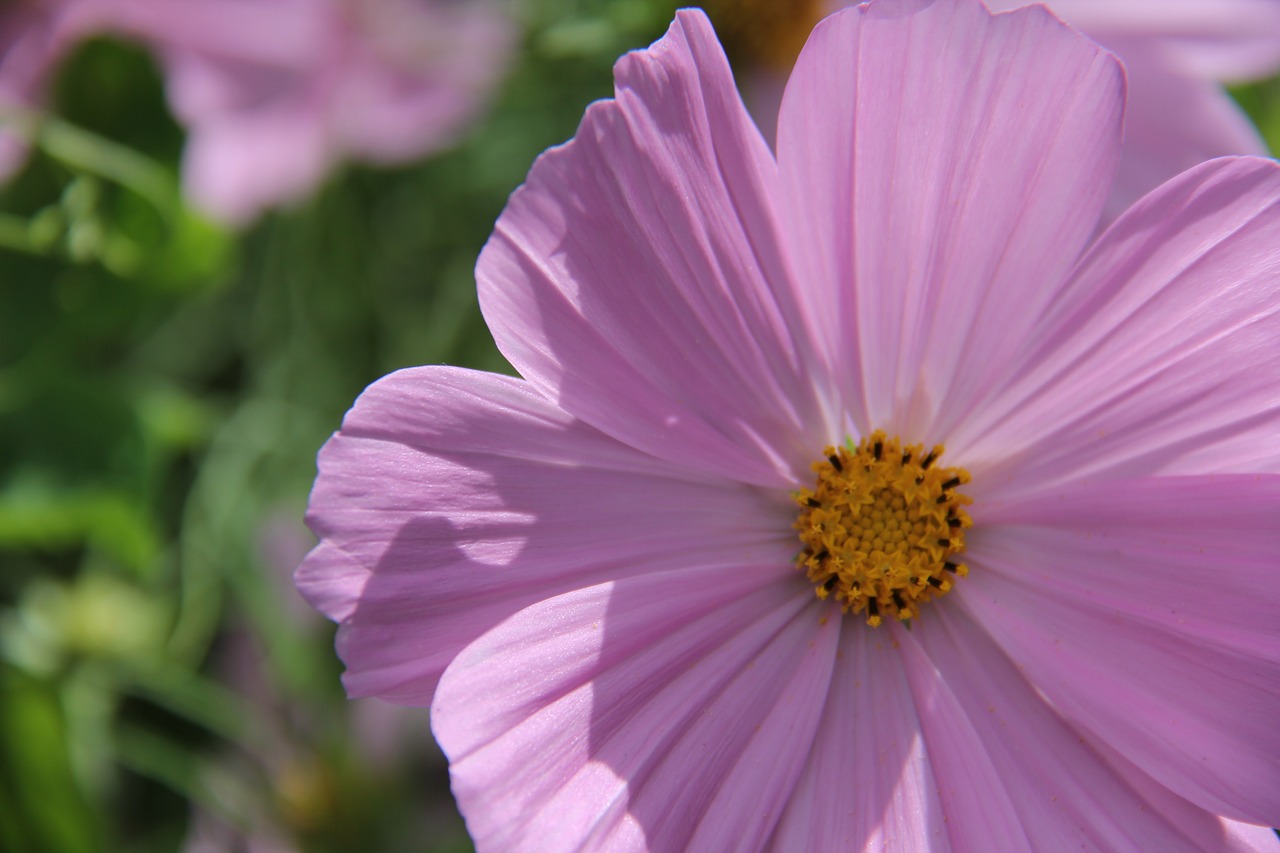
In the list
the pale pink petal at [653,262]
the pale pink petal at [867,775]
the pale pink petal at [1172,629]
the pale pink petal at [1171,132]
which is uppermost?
the pale pink petal at [1171,132]

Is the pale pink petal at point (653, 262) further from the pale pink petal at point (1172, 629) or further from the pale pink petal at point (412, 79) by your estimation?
the pale pink petal at point (412, 79)

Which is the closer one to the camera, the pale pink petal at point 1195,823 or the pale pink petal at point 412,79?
the pale pink petal at point 1195,823

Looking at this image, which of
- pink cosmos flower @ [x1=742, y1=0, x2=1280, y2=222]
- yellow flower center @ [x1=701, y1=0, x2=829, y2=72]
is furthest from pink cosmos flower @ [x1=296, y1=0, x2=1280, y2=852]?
yellow flower center @ [x1=701, y1=0, x2=829, y2=72]

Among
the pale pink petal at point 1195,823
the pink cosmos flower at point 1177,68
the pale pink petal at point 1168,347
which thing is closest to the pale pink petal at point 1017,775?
the pale pink petal at point 1195,823

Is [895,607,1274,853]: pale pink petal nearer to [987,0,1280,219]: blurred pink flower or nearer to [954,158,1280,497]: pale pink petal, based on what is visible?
[954,158,1280,497]: pale pink petal

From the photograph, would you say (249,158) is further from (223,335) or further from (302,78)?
(223,335)

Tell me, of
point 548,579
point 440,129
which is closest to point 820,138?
point 548,579
